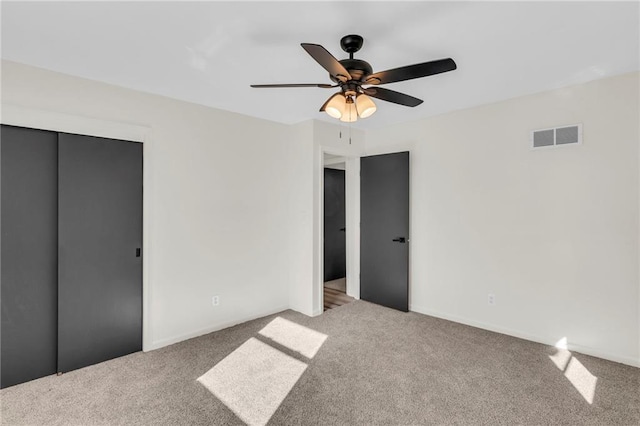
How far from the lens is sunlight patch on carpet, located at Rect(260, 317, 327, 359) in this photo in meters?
3.05

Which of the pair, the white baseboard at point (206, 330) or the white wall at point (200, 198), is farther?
the white baseboard at point (206, 330)

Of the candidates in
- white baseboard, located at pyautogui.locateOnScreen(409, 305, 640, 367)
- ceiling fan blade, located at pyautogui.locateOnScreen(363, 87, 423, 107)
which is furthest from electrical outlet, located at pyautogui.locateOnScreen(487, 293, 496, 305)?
ceiling fan blade, located at pyautogui.locateOnScreen(363, 87, 423, 107)

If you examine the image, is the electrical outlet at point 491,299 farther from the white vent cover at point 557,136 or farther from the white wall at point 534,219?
the white vent cover at point 557,136

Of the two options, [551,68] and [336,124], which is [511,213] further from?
[336,124]

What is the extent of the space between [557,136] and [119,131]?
4045 mm

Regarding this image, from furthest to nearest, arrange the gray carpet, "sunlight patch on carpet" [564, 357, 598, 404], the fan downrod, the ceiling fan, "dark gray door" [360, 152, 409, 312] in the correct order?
"dark gray door" [360, 152, 409, 312] < "sunlight patch on carpet" [564, 357, 598, 404] < the gray carpet < the fan downrod < the ceiling fan

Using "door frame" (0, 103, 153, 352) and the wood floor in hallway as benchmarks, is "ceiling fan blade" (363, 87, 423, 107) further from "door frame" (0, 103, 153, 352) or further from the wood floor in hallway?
the wood floor in hallway

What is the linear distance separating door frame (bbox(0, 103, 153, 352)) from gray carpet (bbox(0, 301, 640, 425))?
546 mm

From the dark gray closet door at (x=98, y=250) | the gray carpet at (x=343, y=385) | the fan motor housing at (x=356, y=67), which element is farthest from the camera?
the dark gray closet door at (x=98, y=250)

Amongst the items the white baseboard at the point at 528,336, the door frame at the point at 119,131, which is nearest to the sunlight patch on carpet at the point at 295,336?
the door frame at the point at 119,131

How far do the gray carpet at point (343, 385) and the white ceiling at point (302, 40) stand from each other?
2450 mm

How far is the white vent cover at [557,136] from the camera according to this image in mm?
2920

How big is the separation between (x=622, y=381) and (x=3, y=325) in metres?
4.75

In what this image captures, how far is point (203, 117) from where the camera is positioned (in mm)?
3367
